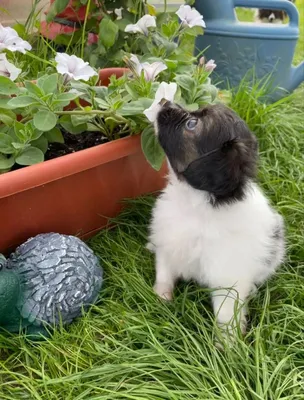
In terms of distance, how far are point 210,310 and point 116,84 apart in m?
1.03

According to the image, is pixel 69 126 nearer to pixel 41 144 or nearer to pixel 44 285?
pixel 41 144

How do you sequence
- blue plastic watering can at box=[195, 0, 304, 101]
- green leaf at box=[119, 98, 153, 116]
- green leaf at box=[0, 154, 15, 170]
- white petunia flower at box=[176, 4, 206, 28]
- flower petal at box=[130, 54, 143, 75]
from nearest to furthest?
green leaf at box=[0, 154, 15, 170] → green leaf at box=[119, 98, 153, 116] → flower petal at box=[130, 54, 143, 75] → white petunia flower at box=[176, 4, 206, 28] → blue plastic watering can at box=[195, 0, 304, 101]

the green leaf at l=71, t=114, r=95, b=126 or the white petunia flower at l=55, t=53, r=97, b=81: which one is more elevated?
the white petunia flower at l=55, t=53, r=97, b=81

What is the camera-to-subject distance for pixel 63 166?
193 centimetres

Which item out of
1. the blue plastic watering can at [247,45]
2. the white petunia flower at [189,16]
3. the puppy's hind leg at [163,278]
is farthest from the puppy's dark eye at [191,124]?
the blue plastic watering can at [247,45]

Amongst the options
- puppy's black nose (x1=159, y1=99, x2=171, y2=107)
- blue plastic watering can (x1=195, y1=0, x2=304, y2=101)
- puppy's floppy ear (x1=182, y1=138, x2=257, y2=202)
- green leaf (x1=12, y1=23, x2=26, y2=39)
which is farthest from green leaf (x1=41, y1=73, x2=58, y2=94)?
blue plastic watering can (x1=195, y1=0, x2=304, y2=101)

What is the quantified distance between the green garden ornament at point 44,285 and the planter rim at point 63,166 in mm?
239

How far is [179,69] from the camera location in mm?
2510

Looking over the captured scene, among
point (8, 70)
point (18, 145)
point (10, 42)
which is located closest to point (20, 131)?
point (18, 145)

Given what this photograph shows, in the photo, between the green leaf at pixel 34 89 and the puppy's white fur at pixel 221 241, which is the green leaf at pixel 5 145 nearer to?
the green leaf at pixel 34 89

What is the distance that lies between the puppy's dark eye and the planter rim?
468 mm

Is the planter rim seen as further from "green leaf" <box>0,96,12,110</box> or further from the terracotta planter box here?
"green leaf" <box>0,96,12,110</box>

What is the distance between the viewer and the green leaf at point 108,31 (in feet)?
8.49

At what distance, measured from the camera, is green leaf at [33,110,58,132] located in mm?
1920
